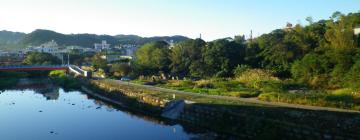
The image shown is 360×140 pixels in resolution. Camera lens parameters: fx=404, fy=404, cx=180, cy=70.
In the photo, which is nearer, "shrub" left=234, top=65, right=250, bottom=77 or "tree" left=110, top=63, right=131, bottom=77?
"shrub" left=234, top=65, right=250, bottom=77

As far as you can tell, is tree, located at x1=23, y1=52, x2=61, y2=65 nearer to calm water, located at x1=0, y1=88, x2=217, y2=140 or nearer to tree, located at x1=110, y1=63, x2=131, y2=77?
tree, located at x1=110, y1=63, x2=131, y2=77

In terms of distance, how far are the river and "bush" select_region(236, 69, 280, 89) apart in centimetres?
1025

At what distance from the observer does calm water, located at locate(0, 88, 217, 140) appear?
29486 millimetres

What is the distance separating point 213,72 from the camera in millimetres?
52656

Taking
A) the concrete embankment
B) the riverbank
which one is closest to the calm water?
the concrete embankment

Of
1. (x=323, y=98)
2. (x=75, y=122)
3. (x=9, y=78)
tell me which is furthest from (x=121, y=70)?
(x=323, y=98)

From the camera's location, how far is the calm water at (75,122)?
2949cm

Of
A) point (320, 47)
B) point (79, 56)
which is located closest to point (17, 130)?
point (320, 47)

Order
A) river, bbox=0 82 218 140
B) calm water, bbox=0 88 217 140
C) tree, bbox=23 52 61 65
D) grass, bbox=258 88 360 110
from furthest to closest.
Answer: tree, bbox=23 52 61 65 → calm water, bbox=0 88 217 140 → river, bbox=0 82 218 140 → grass, bbox=258 88 360 110

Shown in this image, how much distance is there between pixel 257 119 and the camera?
25.7 m

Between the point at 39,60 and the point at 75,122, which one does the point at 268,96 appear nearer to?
the point at 75,122

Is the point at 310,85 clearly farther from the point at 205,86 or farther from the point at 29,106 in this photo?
the point at 29,106

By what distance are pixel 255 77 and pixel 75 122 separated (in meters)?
18.5

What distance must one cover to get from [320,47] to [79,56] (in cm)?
7546
